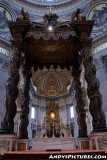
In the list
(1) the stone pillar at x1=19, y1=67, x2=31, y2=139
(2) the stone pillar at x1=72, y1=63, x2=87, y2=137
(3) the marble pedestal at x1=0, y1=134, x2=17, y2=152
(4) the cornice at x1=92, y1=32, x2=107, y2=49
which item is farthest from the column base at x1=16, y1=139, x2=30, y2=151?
(4) the cornice at x1=92, y1=32, x2=107, y2=49

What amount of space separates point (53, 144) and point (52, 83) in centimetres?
1415

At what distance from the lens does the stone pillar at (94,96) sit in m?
4.50

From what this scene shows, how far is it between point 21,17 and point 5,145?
5.50 m

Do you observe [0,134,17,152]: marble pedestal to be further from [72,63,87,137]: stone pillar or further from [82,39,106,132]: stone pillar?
[72,63,87,137]: stone pillar

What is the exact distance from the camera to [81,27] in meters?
6.12

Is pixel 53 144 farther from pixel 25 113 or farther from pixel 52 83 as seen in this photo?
pixel 52 83

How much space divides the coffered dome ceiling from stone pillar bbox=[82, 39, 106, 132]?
54.2 ft

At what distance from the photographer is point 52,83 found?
78.6 ft

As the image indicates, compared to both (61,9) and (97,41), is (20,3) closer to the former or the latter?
(61,9)

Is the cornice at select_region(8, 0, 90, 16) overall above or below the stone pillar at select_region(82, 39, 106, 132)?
above

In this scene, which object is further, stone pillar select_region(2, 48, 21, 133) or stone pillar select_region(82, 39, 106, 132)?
stone pillar select_region(82, 39, 106, 132)

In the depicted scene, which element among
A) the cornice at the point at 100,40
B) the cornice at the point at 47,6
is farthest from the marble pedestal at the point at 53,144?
the cornice at the point at 47,6

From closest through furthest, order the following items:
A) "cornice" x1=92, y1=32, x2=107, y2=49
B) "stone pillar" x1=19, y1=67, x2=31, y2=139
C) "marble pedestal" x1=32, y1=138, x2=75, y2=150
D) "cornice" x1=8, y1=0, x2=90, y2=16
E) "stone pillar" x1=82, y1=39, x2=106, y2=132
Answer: "stone pillar" x1=82, y1=39, x2=106, y2=132 < "stone pillar" x1=19, y1=67, x2=31, y2=139 < "marble pedestal" x1=32, y1=138, x2=75, y2=150 < "cornice" x1=92, y1=32, x2=107, y2=49 < "cornice" x1=8, y1=0, x2=90, y2=16

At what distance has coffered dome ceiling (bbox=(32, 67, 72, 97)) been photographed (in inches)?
891
